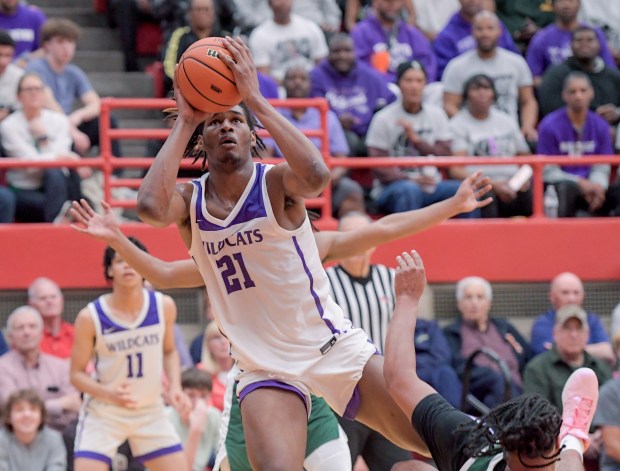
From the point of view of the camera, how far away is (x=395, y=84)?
43.7 feet

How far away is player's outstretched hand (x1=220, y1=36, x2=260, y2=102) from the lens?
5.84m

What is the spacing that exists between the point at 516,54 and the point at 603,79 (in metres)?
0.87

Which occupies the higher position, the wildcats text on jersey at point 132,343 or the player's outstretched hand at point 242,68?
the player's outstretched hand at point 242,68

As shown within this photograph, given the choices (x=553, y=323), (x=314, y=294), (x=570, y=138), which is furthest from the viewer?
(x=570, y=138)

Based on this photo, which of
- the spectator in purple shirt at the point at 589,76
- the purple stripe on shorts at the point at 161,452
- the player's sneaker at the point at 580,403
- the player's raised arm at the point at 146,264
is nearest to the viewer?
the player's sneaker at the point at 580,403

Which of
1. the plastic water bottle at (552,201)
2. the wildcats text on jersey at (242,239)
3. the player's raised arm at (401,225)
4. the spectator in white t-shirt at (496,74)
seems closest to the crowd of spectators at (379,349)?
the plastic water bottle at (552,201)

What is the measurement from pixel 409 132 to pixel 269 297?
5.99 metres

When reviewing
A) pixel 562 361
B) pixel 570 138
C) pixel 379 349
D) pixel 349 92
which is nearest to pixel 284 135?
pixel 379 349

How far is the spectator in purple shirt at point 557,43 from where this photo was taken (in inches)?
541

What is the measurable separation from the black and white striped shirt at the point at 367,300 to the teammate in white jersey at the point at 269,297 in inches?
100.0

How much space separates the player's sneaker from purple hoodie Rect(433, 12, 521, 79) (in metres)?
8.09

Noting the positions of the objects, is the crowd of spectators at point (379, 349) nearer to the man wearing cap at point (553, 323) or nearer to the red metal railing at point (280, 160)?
the man wearing cap at point (553, 323)

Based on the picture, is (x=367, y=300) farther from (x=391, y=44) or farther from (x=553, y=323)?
(x=391, y=44)

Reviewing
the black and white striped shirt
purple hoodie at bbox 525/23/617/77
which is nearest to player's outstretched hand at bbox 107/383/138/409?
the black and white striped shirt
